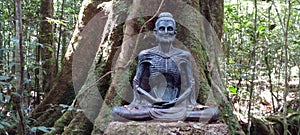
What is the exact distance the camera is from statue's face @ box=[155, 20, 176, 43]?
15.6 feet

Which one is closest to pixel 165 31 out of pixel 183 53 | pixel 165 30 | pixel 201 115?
pixel 165 30

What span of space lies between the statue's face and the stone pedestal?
127cm

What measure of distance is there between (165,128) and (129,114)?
0.53 meters

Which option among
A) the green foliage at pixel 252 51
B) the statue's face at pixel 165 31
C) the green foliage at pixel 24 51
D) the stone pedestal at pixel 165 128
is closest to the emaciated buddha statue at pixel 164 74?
the statue's face at pixel 165 31

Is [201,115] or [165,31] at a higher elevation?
[165,31]

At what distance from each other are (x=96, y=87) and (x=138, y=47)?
88cm

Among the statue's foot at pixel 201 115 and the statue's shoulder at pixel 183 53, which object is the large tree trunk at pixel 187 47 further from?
the statue's foot at pixel 201 115

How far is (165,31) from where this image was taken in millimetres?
4742

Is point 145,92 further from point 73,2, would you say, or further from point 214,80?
point 73,2

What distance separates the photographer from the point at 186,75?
4734 millimetres

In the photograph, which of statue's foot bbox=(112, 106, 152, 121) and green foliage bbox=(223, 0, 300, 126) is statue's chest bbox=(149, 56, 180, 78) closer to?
statue's foot bbox=(112, 106, 152, 121)

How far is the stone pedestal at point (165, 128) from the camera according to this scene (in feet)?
12.8

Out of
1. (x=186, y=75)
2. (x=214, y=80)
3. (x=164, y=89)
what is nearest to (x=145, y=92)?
(x=164, y=89)

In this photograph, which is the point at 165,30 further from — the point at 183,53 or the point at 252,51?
the point at 252,51
